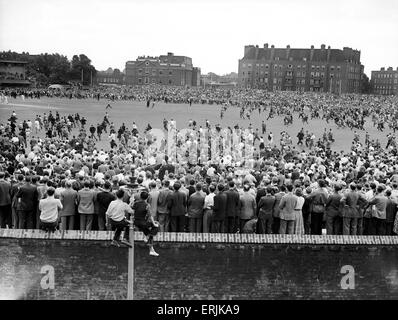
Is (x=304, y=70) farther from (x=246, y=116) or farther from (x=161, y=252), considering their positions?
(x=161, y=252)

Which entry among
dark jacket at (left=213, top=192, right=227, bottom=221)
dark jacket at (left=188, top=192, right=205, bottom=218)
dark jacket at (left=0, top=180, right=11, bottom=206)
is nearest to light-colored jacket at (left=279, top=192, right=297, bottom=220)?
dark jacket at (left=213, top=192, right=227, bottom=221)

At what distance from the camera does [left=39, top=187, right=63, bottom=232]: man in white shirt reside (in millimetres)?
9000

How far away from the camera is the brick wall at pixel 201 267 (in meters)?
8.89

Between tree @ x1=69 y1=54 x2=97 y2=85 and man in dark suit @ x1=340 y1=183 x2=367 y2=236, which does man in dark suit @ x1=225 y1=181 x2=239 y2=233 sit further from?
tree @ x1=69 y1=54 x2=97 y2=85

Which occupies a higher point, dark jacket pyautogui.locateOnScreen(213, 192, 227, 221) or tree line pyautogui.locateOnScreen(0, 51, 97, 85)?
tree line pyautogui.locateOnScreen(0, 51, 97, 85)

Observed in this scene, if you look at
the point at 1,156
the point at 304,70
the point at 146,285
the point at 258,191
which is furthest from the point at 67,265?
the point at 304,70

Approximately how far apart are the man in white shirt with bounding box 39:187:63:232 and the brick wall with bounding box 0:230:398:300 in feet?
0.54

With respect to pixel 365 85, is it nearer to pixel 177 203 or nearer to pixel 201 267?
pixel 177 203

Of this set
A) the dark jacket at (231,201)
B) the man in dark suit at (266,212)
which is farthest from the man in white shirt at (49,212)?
the man in dark suit at (266,212)

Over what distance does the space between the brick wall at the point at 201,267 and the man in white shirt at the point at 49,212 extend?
0.17 m

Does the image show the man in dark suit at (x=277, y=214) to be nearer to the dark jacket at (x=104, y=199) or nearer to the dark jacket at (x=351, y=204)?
the dark jacket at (x=351, y=204)

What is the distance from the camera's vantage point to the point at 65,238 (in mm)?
8836

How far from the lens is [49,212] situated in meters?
9.07

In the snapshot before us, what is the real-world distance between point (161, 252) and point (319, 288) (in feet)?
9.10
